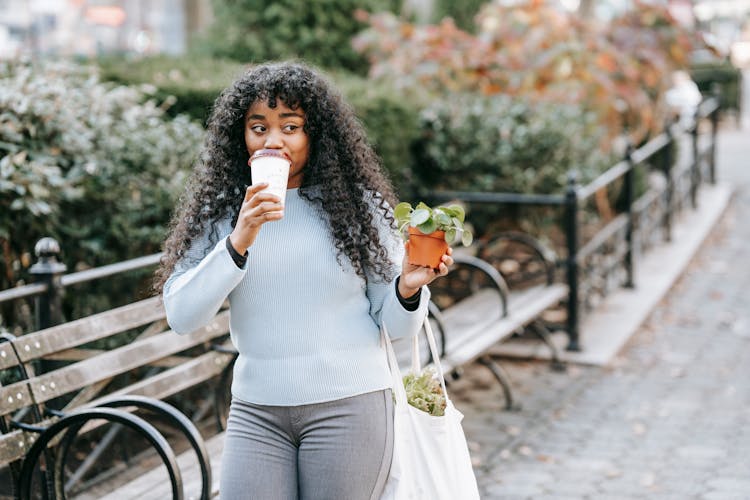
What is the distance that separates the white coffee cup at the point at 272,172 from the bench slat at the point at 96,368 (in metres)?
1.65

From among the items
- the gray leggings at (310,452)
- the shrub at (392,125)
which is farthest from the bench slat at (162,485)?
the shrub at (392,125)

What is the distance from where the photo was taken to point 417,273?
96.0 inches

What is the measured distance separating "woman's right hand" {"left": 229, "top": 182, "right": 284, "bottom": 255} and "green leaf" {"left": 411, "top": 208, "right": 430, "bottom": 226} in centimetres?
35

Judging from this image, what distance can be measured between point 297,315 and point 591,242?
17.2ft

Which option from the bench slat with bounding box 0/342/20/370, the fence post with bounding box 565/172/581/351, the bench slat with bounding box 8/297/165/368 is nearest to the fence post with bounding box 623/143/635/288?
the fence post with bounding box 565/172/581/351

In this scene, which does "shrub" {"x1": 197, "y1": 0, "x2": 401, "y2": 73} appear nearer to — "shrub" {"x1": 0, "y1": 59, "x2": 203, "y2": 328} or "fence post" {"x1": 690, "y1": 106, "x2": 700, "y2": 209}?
"fence post" {"x1": 690, "y1": 106, "x2": 700, "y2": 209}

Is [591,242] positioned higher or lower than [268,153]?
lower

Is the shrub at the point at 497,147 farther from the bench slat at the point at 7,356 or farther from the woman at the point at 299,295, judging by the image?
the woman at the point at 299,295

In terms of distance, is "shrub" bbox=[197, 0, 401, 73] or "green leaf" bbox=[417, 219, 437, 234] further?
"shrub" bbox=[197, 0, 401, 73]

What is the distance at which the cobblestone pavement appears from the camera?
468 cm

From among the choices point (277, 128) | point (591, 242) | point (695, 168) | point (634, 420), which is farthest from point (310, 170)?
point (695, 168)

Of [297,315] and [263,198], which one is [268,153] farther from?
[297,315]

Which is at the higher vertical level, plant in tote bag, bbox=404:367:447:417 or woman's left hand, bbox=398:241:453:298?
woman's left hand, bbox=398:241:453:298

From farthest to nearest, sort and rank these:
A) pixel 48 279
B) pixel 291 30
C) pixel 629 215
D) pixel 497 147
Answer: pixel 291 30 → pixel 629 215 → pixel 497 147 → pixel 48 279
